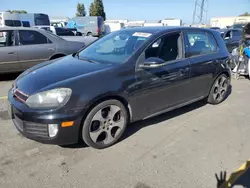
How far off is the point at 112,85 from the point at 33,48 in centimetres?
449

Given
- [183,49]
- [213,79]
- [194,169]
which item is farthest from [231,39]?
[194,169]

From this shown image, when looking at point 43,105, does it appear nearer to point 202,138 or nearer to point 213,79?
point 202,138

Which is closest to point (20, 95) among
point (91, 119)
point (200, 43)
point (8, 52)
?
point (91, 119)

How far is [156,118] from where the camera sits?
4.31 m

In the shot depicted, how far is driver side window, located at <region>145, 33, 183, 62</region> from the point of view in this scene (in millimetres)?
3829

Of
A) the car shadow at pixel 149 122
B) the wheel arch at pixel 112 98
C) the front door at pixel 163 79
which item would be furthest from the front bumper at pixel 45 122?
the front door at pixel 163 79

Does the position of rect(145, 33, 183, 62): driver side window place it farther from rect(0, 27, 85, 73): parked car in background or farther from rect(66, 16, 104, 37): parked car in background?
rect(66, 16, 104, 37): parked car in background

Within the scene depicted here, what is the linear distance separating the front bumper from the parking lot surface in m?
0.29

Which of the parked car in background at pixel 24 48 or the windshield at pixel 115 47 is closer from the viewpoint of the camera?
the windshield at pixel 115 47

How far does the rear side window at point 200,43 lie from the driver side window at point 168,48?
208mm

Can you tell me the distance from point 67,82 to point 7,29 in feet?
15.0

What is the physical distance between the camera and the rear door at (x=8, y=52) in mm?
6492

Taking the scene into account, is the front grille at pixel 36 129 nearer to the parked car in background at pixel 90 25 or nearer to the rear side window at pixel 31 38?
the rear side window at pixel 31 38

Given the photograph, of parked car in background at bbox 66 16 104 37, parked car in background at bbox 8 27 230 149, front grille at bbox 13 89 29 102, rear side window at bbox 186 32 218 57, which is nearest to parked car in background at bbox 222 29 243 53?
rear side window at bbox 186 32 218 57
